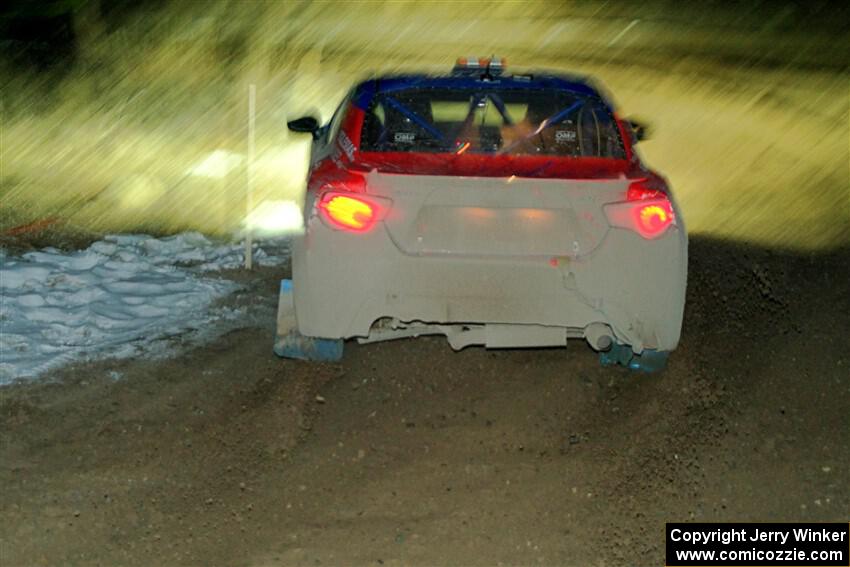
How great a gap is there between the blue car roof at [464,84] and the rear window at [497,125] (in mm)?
30

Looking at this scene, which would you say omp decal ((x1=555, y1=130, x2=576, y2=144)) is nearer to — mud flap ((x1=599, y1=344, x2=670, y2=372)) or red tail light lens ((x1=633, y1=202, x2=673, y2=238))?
red tail light lens ((x1=633, y1=202, x2=673, y2=238))

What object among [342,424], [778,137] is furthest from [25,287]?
[778,137]

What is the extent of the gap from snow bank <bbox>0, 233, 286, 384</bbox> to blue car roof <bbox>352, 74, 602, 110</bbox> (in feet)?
7.16

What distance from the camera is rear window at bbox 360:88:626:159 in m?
7.52

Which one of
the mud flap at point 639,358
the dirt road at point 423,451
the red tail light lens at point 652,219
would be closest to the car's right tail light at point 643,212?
the red tail light lens at point 652,219

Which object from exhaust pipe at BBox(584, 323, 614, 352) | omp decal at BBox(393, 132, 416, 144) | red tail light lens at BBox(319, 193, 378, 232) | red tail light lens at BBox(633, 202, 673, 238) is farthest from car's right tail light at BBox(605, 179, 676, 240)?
omp decal at BBox(393, 132, 416, 144)

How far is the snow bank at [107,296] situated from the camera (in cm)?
836

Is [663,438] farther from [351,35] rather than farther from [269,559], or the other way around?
[351,35]

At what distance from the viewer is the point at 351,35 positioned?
31.4 meters

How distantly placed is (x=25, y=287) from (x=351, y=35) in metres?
22.6

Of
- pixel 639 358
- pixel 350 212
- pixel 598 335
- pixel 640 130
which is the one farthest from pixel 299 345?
pixel 640 130

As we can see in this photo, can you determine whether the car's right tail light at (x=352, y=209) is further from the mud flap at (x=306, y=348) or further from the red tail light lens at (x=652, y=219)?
the red tail light lens at (x=652, y=219)

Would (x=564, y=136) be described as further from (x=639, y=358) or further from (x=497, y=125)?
(x=639, y=358)

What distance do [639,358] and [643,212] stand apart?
1.10 m
